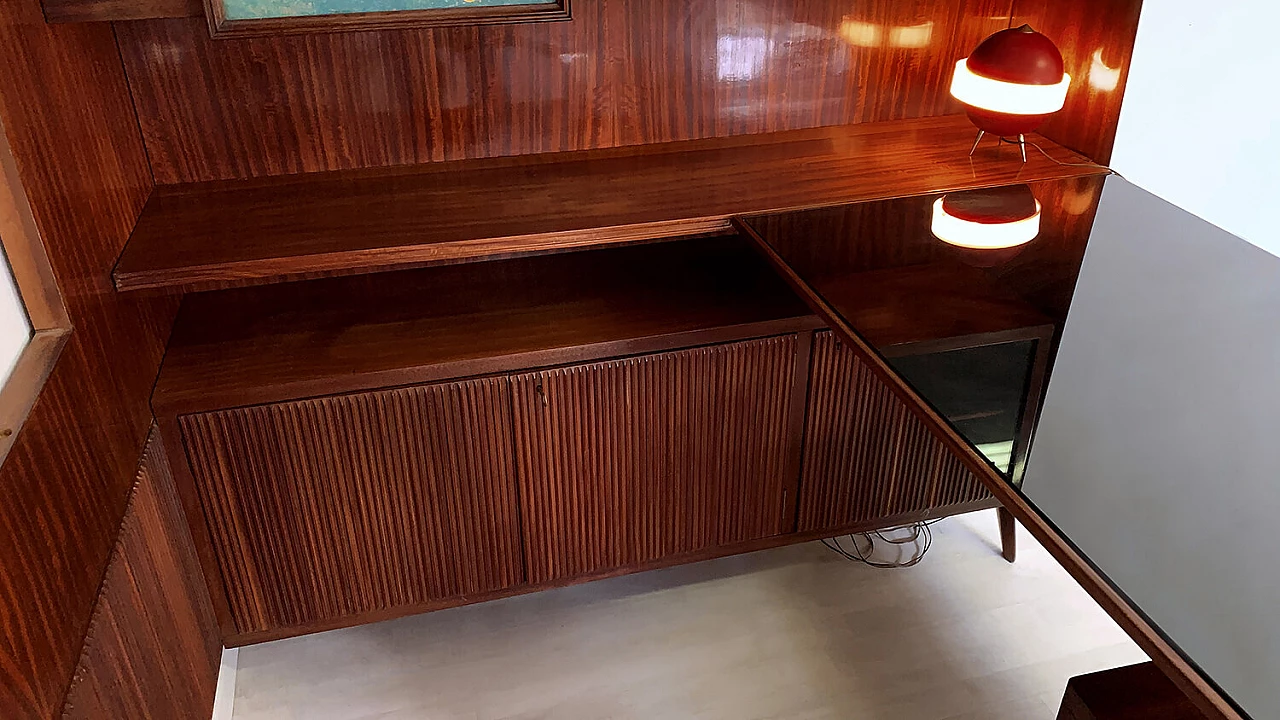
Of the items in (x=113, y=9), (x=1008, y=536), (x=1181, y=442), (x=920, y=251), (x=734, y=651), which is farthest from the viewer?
(x=1008, y=536)

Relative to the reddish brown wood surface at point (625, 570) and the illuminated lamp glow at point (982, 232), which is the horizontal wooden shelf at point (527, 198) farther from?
the reddish brown wood surface at point (625, 570)

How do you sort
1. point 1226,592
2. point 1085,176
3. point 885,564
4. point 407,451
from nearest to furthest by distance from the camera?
point 1226,592 → point 407,451 → point 1085,176 → point 885,564

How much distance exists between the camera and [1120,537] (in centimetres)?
80

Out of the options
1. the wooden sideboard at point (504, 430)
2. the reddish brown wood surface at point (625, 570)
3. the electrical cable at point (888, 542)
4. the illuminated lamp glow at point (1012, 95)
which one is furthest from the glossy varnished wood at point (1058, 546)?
the electrical cable at point (888, 542)

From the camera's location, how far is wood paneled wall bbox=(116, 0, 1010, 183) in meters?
1.47

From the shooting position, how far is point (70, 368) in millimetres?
1047

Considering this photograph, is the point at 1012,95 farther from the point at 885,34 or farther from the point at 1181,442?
the point at 1181,442

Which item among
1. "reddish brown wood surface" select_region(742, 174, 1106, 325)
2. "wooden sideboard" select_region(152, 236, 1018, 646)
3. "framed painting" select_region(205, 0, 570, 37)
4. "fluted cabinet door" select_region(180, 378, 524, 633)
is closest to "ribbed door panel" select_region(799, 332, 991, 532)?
"wooden sideboard" select_region(152, 236, 1018, 646)

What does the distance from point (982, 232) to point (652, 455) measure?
0.64m

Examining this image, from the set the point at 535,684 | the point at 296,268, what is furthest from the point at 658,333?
the point at 535,684

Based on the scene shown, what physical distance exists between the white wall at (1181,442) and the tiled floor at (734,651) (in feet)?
2.47

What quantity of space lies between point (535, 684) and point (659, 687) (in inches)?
8.5

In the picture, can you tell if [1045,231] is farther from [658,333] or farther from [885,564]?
[885,564]

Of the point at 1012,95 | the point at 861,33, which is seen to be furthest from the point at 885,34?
the point at 1012,95
